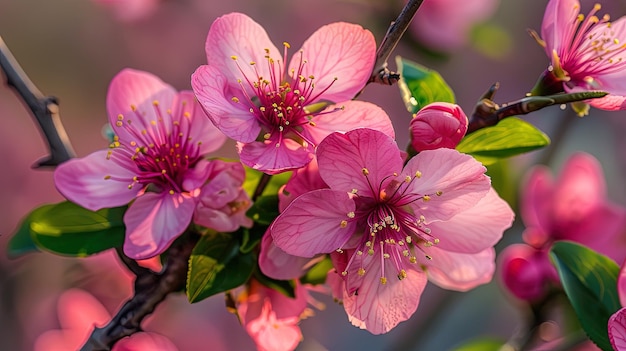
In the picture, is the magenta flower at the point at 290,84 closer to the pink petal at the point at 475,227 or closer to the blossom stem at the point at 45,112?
the pink petal at the point at 475,227

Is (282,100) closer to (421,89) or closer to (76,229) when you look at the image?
(421,89)

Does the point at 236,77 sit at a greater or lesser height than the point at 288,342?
greater

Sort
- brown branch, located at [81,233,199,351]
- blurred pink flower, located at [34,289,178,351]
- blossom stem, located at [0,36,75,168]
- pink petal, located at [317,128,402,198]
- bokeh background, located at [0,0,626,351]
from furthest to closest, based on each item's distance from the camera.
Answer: bokeh background, located at [0,0,626,351] → blurred pink flower, located at [34,289,178,351] → blossom stem, located at [0,36,75,168] → brown branch, located at [81,233,199,351] → pink petal, located at [317,128,402,198]

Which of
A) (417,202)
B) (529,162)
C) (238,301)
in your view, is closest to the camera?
(417,202)

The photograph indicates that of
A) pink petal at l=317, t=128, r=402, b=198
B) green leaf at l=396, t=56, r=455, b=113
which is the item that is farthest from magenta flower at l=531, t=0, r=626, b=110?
pink petal at l=317, t=128, r=402, b=198

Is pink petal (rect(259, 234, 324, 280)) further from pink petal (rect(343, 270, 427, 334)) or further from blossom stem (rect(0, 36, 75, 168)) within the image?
blossom stem (rect(0, 36, 75, 168))

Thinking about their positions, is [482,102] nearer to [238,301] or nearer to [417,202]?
[417,202]

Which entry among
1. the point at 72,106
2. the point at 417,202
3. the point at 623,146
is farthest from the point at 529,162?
the point at 72,106
